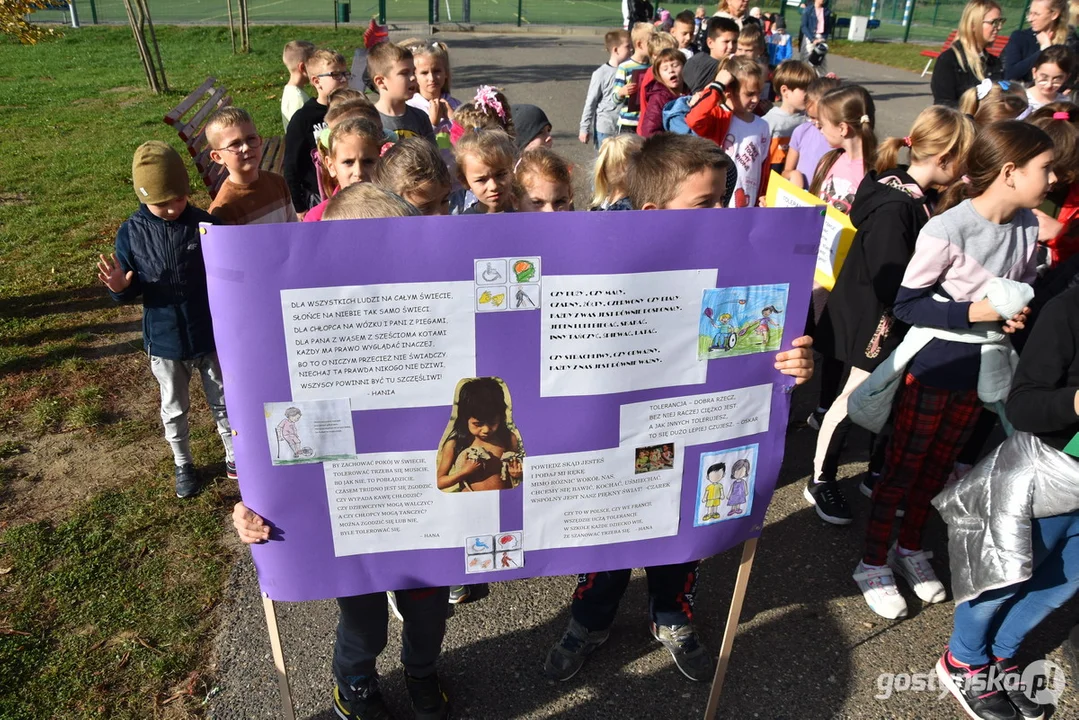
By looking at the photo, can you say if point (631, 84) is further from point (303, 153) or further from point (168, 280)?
point (168, 280)

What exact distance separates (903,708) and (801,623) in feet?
1.54

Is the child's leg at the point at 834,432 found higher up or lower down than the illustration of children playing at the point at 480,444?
lower down

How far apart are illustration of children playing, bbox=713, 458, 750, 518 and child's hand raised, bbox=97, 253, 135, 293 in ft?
8.13

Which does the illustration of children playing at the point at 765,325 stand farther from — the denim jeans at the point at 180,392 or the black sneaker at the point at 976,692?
the denim jeans at the point at 180,392

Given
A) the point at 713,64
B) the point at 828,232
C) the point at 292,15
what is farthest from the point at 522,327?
the point at 292,15

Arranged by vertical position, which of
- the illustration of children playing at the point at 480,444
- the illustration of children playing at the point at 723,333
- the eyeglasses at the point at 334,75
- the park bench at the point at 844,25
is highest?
the park bench at the point at 844,25

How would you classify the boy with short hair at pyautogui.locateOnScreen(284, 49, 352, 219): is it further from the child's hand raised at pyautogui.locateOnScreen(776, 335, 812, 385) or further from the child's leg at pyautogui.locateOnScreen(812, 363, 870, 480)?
the child's hand raised at pyautogui.locateOnScreen(776, 335, 812, 385)

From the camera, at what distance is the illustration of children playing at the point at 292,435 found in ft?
6.10

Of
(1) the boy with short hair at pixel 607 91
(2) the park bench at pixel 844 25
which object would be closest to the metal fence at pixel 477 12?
(2) the park bench at pixel 844 25

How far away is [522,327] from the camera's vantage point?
1870mm

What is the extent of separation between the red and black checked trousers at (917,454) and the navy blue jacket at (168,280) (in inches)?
113

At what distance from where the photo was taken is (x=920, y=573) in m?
3.23

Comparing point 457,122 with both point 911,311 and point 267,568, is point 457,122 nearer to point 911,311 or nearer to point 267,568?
point 911,311

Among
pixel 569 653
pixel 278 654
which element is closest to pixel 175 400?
pixel 278 654
